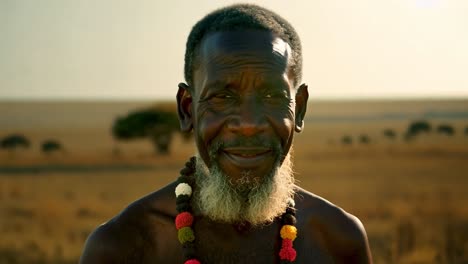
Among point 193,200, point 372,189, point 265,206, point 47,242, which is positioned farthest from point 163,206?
point 372,189

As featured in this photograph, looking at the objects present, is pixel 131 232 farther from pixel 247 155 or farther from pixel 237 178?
pixel 247 155

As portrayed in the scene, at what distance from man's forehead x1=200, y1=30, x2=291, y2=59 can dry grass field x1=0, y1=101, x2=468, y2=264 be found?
8842 millimetres

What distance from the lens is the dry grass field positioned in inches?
557

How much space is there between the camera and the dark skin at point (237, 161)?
368 centimetres

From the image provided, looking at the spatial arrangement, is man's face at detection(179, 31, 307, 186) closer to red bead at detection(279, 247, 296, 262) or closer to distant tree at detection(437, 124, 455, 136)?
red bead at detection(279, 247, 296, 262)

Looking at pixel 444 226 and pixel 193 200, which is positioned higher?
pixel 193 200

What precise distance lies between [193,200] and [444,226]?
1283 cm

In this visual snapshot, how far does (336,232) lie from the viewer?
423cm

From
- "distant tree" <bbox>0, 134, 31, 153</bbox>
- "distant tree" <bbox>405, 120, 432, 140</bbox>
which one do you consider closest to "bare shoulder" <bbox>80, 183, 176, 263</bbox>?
"distant tree" <bbox>0, 134, 31, 153</bbox>

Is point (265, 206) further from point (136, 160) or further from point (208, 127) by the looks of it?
point (136, 160)

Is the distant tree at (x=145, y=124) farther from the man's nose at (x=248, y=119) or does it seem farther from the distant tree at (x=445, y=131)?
the man's nose at (x=248, y=119)

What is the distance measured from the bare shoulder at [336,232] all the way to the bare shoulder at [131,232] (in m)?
0.70

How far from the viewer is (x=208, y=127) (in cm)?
374

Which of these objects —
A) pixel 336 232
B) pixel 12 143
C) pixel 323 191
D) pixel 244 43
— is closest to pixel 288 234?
pixel 336 232
